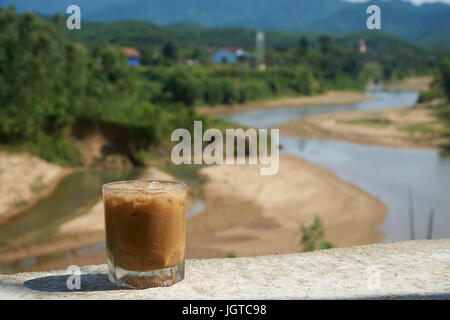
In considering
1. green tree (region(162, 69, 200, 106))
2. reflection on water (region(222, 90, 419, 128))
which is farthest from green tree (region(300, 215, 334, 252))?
green tree (region(162, 69, 200, 106))

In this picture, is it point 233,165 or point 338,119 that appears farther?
point 338,119

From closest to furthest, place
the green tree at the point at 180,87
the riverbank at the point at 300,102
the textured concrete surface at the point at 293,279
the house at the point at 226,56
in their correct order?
the textured concrete surface at the point at 293,279 → the green tree at the point at 180,87 → the riverbank at the point at 300,102 → the house at the point at 226,56

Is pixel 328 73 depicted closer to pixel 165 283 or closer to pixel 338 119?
pixel 338 119

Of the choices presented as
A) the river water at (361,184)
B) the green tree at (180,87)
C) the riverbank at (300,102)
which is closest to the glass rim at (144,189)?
the river water at (361,184)

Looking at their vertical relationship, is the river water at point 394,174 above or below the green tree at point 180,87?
below

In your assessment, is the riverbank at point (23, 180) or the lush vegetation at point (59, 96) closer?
the riverbank at point (23, 180)

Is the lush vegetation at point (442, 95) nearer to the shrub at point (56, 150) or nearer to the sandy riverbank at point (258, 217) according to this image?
the sandy riverbank at point (258, 217)

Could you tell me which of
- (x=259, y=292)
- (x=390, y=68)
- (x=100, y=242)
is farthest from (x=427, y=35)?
(x=259, y=292)

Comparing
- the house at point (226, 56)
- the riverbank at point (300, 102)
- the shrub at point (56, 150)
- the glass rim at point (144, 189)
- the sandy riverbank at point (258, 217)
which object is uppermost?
the house at point (226, 56)
